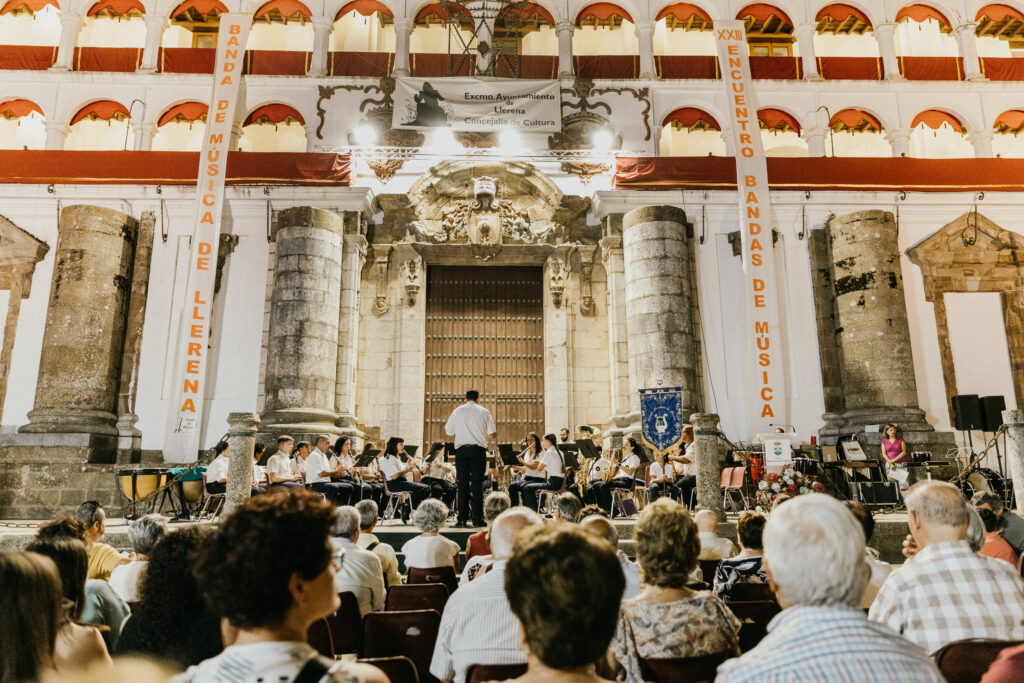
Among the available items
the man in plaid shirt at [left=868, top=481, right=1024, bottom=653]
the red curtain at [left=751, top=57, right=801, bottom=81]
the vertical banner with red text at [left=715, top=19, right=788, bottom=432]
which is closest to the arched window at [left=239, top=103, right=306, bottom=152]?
the vertical banner with red text at [left=715, top=19, right=788, bottom=432]

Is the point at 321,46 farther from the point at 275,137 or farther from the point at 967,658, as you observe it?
the point at 967,658

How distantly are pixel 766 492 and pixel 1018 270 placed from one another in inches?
336

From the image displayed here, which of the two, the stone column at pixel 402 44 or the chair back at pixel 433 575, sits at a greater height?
the stone column at pixel 402 44

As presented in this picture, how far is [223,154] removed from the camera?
1228 cm

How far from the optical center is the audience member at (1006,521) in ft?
16.0

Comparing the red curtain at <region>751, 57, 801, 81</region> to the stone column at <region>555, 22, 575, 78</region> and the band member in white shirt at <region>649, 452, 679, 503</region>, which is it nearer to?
the stone column at <region>555, 22, 575, 78</region>

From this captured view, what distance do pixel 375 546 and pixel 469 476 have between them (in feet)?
12.0

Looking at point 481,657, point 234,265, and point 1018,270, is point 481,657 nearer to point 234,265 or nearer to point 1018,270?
point 234,265

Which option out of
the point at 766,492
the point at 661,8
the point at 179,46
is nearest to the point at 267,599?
the point at 766,492

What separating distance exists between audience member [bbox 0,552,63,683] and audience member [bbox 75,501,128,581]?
7.69ft

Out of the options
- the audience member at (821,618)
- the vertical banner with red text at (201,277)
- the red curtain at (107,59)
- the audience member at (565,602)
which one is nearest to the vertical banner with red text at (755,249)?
the vertical banner with red text at (201,277)

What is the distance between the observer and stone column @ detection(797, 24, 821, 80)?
50.9 ft

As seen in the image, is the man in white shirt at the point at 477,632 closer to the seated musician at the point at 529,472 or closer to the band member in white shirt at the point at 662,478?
the seated musician at the point at 529,472

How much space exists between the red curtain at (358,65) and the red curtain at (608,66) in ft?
13.7
